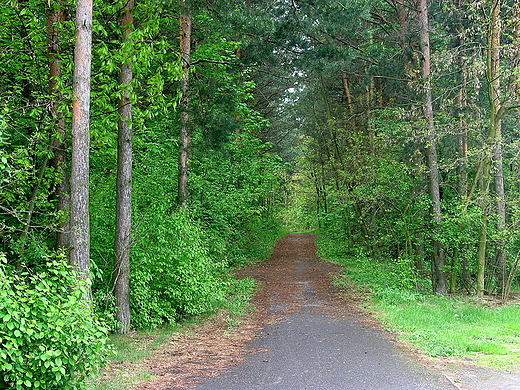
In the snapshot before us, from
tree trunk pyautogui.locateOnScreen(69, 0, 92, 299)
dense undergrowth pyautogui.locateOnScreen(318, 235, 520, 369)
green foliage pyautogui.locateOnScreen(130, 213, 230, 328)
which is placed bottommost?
dense undergrowth pyautogui.locateOnScreen(318, 235, 520, 369)

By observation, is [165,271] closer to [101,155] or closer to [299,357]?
[101,155]

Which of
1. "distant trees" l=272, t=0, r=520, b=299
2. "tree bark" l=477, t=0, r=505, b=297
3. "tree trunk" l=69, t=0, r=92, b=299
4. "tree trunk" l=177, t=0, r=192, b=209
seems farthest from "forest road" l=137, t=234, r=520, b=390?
"distant trees" l=272, t=0, r=520, b=299

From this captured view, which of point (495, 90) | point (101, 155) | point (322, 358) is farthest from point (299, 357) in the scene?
point (495, 90)

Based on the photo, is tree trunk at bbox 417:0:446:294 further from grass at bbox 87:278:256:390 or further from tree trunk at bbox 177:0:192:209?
tree trunk at bbox 177:0:192:209

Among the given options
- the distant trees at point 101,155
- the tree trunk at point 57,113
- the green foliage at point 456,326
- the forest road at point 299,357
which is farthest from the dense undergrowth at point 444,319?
the tree trunk at point 57,113

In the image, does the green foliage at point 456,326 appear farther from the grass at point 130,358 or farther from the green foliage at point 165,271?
the grass at point 130,358

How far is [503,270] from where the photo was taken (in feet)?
43.7

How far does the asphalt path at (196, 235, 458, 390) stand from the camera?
5668mm

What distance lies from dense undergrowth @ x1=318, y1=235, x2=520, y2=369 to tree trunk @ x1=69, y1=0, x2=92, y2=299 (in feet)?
18.6

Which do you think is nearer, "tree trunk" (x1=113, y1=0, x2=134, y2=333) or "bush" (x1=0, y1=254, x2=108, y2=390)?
"bush" (x1=0, y1=254, x2=108, y2=390)

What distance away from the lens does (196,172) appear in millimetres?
15820

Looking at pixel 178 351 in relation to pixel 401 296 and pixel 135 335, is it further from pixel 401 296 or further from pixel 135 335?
pixel 401 296

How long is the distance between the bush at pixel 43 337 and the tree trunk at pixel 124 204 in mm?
3690

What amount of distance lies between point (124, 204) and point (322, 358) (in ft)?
15.1
